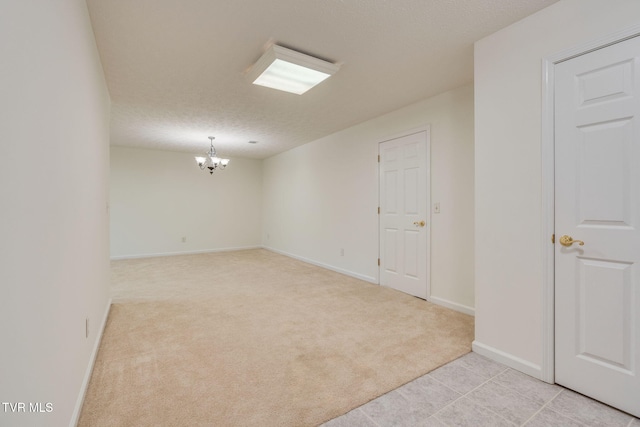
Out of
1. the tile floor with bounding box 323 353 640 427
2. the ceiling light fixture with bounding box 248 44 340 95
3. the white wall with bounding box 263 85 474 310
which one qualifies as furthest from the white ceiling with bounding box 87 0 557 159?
the tile floor with bounding box 323 353 640 427

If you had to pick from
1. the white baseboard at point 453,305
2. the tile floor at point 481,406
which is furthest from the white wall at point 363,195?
the tile floor at point 481,406

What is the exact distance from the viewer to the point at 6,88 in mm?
832

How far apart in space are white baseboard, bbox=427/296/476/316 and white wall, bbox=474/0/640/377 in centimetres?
85

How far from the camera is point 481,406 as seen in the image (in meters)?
1.70

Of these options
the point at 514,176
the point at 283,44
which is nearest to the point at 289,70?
the point at 283,44

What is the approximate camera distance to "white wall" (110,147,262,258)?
20.5ft

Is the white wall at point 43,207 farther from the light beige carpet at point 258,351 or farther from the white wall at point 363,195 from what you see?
the white wall at point 363,195

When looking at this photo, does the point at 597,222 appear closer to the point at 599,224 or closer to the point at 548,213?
the point at 599,224

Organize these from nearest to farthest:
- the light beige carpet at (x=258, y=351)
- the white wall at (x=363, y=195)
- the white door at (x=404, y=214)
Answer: the light beige carpet at (x=258, y=351)
the white wall at (x=363, y=195)
the white door at (x=404, y=214)

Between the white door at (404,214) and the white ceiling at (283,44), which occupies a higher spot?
the white ceiling at (283,44)

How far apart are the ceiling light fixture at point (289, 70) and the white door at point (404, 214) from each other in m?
1.63

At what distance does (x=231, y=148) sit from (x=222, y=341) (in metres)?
4.77

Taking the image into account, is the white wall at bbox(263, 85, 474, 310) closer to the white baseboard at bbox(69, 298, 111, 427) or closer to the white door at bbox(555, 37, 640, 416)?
the white door at bbox(555, 37, 640, 416)

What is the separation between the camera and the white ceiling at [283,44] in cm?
194
